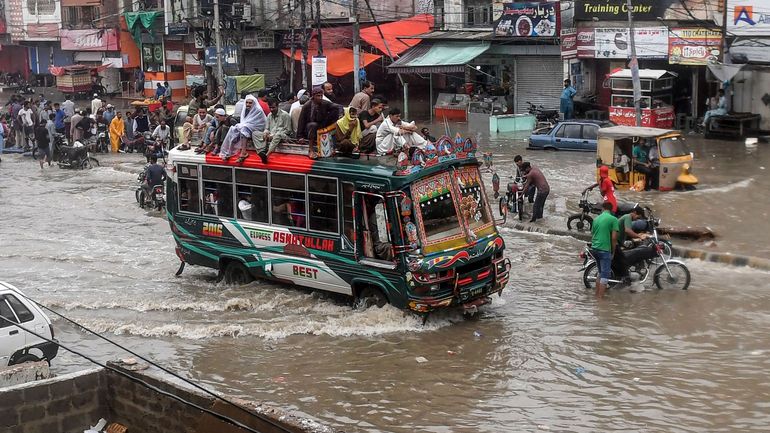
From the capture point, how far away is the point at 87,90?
53.2 meters

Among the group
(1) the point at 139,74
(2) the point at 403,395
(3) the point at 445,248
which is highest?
(1) the point at 139,74

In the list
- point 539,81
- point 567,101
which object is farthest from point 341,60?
point 567,101

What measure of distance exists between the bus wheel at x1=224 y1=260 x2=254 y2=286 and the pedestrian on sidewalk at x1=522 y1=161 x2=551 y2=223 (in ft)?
21.0

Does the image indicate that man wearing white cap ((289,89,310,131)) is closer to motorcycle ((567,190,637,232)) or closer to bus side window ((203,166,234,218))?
bus side window ((203,166,234,218))

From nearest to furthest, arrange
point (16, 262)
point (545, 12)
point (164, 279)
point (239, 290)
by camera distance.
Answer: point (239, 290)
point (164, 279)
point (16, 262)
point (545, 12)

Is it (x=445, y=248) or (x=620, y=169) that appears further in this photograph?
(x=620, y=169)

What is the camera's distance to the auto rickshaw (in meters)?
21.5

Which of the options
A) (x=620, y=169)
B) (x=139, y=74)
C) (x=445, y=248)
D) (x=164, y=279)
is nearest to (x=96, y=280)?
(x=164, y=279)

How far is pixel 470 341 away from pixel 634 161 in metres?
9.91

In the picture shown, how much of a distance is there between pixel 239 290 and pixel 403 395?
4.95 meters

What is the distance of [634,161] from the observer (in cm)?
2189

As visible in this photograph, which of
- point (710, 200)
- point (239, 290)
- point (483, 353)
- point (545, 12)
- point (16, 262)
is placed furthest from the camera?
point (545, 12)

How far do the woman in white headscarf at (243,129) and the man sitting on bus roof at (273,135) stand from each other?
6.2 inches

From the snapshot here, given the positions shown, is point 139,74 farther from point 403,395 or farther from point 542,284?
point 403,395
